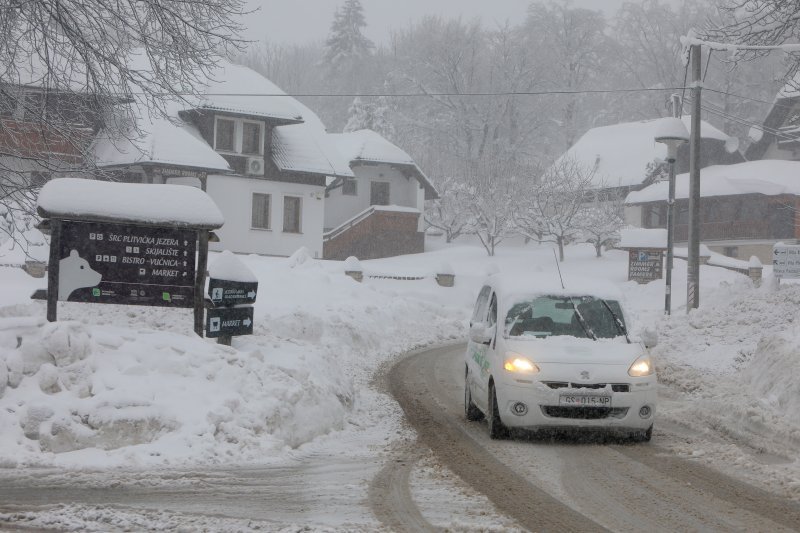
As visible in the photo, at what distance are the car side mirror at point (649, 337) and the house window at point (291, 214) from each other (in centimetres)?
3342

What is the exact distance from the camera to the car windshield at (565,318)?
10406 millimetres

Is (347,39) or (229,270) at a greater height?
(347,39)

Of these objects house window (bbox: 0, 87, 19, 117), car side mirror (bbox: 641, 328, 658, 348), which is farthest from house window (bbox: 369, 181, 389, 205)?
car side mirror (bbox: 641, 328, 658, 348)

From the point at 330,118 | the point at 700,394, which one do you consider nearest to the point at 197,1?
the point at 700,394

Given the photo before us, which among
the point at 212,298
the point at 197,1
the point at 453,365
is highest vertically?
the point at 197,1

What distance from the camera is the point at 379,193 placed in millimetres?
52938

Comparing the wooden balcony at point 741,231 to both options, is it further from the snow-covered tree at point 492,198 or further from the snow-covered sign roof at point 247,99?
the snow-covered sign roof at point 247,99

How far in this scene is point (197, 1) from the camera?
11680mm

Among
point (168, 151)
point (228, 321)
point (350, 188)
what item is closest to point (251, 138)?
point (168, 151)

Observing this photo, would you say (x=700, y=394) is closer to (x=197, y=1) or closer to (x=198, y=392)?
(x=198, y=392)

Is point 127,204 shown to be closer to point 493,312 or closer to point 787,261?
point 493,312

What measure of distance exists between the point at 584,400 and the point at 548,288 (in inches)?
74.3

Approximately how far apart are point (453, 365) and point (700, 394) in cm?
598

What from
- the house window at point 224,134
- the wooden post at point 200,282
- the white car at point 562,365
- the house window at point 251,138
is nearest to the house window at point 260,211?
the house window at point 251,138
